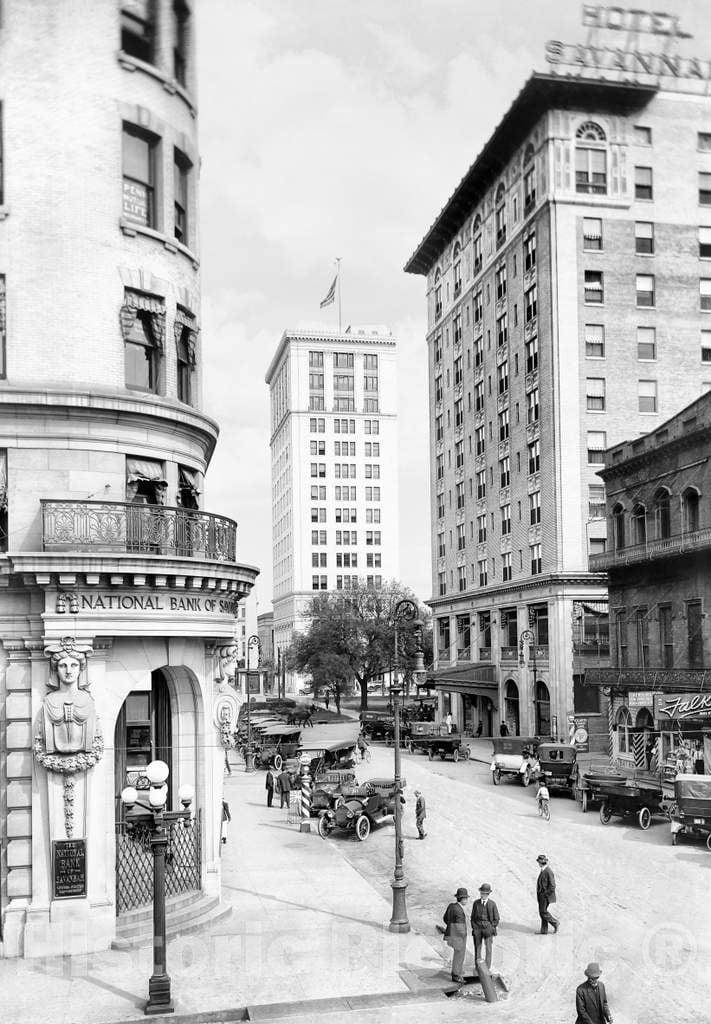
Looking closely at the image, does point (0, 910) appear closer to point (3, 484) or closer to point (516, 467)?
point (3, 484)

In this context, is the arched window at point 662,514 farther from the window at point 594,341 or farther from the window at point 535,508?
the window at point 594,341

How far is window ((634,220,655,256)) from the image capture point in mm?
60344

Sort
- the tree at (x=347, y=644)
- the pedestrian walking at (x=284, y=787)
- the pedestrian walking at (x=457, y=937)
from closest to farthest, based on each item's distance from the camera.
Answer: the pedestrian walking at (x=457, y=937), the pedestrian walking at (x=284, y=787), the tree at (x=347, y=644)

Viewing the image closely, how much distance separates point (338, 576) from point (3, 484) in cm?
12071

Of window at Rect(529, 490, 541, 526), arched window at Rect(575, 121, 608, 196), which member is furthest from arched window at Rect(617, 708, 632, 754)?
arched window at Rect(575, 121, 608, 196)

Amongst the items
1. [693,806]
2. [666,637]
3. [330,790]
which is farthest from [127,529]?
[666,637]

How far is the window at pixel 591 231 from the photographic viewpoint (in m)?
59.8

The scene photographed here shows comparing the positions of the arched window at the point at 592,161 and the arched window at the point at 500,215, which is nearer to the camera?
the arched window at the point at 592,161

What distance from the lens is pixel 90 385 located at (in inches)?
827

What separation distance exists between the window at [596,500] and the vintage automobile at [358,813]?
30.1 metres

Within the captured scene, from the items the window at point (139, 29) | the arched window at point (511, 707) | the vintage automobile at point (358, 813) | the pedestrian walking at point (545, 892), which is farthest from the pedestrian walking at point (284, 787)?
the arched window at point (511, 707)

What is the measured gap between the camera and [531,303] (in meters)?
63.0

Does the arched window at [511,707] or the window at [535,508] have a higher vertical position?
the window at [535,508]

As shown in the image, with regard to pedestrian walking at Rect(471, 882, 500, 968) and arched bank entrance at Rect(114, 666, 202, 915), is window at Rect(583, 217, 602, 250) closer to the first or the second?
arched bank entrance at Rect(114, 666, 202, 915)
